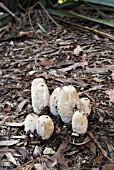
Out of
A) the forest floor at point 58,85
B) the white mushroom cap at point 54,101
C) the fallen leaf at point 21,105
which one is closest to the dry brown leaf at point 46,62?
the forest floor at point 58,85

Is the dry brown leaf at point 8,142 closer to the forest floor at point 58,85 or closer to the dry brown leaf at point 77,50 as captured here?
the forest floor at point 58,85

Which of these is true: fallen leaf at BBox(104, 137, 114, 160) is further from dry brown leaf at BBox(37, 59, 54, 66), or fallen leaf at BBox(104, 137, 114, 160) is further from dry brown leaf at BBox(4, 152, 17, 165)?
dry brown leaf at BBox(37, 59, 54, 66)

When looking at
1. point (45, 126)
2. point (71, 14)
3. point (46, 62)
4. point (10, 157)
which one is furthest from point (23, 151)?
point (71, 14)

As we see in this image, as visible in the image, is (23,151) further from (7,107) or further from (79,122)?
(7,107)

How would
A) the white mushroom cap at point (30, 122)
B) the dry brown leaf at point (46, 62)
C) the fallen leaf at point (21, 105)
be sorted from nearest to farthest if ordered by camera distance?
the white mushroom cap at point (30, 122)
the fallen leaf at point (21, 105)
the dry brown leaf at point (46, 62)

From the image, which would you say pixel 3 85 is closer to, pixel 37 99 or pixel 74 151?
pixel 37 99

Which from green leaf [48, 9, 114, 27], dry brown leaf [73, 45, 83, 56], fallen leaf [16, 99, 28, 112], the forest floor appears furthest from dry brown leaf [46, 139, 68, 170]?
green leaf [48, 9, 114, 27]

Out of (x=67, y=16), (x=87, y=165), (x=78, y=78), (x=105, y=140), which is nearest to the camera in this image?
(x=87, y=165)

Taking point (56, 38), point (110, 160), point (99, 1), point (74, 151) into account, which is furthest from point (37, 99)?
point (99, 1)
